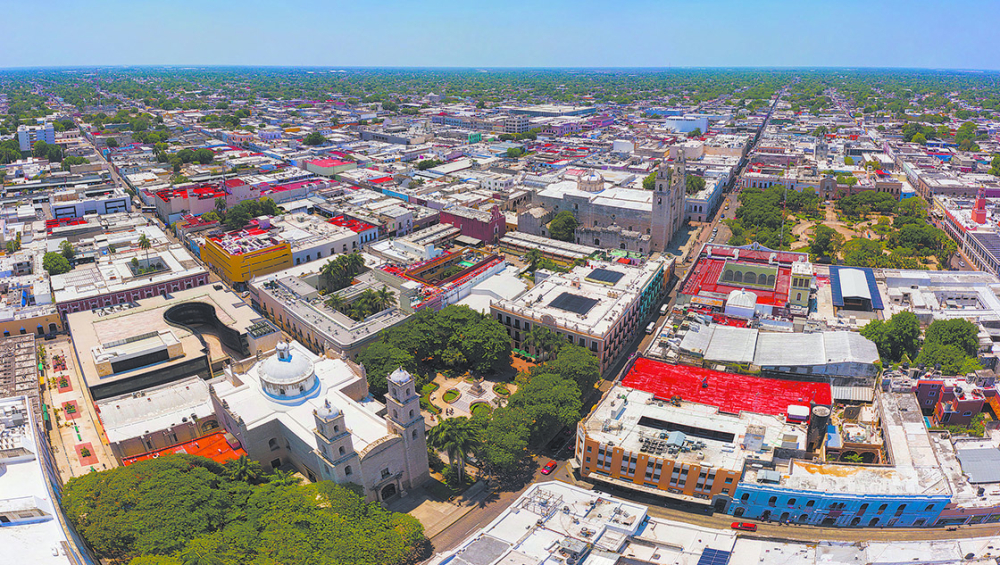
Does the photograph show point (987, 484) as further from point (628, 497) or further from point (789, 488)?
point (628, 497)

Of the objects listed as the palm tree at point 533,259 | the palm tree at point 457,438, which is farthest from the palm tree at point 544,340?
the palm tree at point 533,259

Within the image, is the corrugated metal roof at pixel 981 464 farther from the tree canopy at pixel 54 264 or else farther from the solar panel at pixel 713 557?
the tree canopy at pixel 54 264

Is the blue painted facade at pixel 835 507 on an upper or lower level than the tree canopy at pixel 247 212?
lower

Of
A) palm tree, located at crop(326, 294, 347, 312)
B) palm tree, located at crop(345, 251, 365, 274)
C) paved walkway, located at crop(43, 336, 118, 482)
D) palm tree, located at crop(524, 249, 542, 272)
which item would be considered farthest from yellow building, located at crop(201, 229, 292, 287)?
palm tree, located at crop(524, 249, 542, 272)

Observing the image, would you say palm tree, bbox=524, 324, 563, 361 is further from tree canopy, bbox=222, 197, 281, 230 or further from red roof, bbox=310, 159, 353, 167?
red roof, bbox=310, 159, 353, 167

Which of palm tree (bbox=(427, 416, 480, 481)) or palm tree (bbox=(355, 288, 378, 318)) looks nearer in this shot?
palm tree (bbox=(427, 416, 480, 481))

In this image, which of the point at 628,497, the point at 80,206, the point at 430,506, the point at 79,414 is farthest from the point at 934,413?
the point at 80,206
